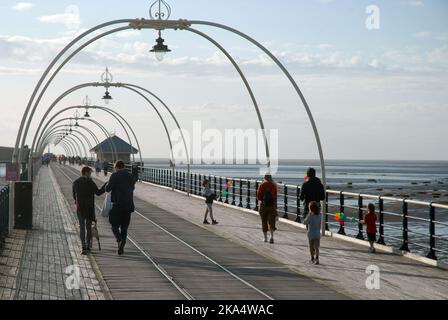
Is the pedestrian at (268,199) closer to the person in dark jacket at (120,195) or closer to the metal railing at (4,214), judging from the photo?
the person in dark jacket at (120,195)

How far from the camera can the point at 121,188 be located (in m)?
14.5

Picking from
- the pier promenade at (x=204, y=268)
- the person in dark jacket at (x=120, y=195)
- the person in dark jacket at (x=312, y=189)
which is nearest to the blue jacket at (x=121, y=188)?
the person in dark jacket at (x=120, y=195)

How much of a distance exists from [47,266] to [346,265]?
205 inches

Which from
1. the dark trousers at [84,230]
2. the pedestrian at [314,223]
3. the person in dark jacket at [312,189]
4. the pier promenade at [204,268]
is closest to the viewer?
the pier promenade at [204,268]

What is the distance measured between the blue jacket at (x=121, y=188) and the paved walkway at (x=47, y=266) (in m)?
1.21

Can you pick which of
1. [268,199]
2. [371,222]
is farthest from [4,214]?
[371,222]

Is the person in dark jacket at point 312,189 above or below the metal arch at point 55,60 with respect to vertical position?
below

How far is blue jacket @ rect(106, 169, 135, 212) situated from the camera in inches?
569

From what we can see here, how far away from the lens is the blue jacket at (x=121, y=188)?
14.5 m

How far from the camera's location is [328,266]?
45.3ft

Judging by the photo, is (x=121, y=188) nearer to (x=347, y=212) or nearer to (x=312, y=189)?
(x=312, y=189)
